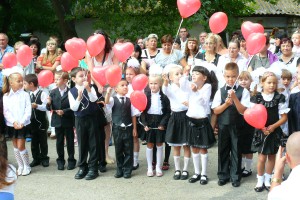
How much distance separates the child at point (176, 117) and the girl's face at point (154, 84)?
0.35ft

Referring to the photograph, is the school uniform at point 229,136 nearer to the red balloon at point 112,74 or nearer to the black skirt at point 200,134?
the black skirt at point 200,134

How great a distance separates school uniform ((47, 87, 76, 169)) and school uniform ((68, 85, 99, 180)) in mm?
408

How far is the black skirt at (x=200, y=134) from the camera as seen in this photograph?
20.2 feet

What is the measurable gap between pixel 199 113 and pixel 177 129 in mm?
430

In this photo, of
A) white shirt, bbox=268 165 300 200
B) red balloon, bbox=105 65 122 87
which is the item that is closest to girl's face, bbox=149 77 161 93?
red balloon, bbox=105 65 122 87

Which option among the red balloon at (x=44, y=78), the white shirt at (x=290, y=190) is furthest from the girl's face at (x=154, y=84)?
the white shirt at (x=290, y=190)

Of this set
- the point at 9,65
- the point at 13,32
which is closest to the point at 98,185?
the point at 9,65

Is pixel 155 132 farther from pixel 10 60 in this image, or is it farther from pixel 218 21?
pixel 10 60

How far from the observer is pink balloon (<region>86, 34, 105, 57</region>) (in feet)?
20.8

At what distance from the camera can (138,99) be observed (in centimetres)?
611

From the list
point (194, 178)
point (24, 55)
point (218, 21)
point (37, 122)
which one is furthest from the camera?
point (24, 55)

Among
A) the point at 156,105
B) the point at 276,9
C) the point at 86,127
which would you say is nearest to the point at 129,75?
the point at 156,105

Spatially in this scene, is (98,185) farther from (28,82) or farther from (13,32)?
(13,32)

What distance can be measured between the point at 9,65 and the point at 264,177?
426cm
